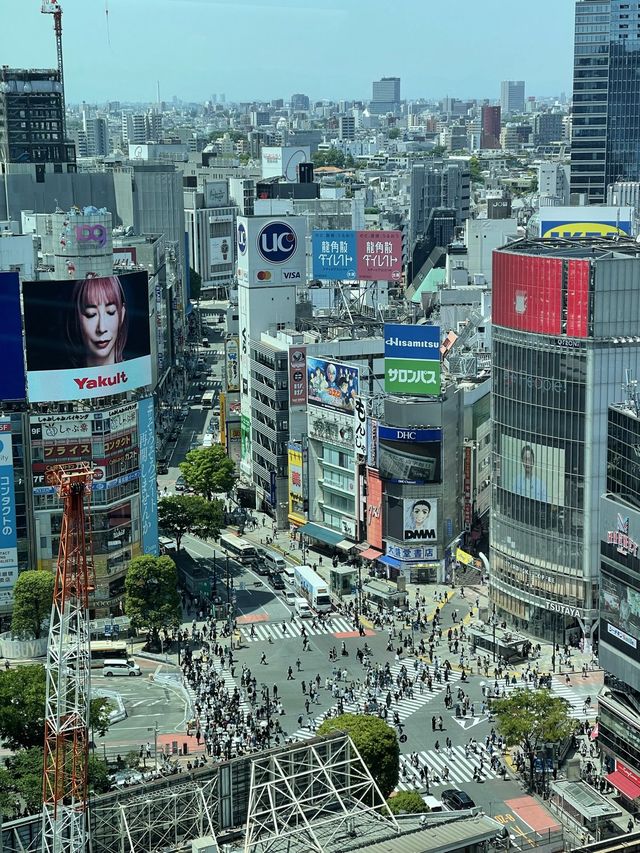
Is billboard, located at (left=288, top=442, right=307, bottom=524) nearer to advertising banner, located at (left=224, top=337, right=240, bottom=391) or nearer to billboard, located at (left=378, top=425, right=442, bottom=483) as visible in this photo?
billboard, located at (left=378, top=425, right=442, bottom=483)

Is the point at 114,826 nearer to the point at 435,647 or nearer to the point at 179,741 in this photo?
→ the point at 179,741

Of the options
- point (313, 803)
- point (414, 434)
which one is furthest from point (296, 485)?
point (313, 803)

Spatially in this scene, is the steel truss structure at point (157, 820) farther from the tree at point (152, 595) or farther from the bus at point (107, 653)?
the tree at point (152, 595)

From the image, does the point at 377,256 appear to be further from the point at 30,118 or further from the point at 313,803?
the point at 30,118

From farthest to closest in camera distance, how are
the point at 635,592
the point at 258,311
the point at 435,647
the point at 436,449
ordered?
the point at 258,311 < the point at 436,449 < the point at 435,647 < the point at 635,592

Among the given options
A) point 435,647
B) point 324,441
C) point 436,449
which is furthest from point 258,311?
point 435,647
